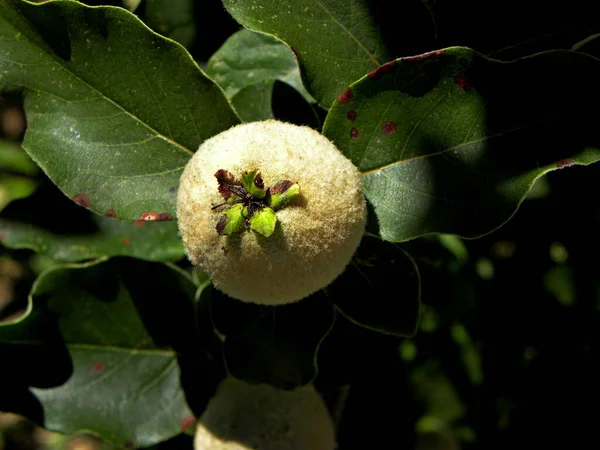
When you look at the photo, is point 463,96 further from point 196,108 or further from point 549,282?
point 549,282

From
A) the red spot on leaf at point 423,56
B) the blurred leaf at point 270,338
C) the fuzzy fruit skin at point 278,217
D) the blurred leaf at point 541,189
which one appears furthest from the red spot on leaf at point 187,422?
the blurred leaf at point 541,189

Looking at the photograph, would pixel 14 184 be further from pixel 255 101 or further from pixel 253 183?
pixel 253 183

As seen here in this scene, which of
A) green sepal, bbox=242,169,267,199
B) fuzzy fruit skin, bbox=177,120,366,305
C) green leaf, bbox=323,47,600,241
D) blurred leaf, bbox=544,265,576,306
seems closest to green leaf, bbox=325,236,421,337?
green leaf, bbox=323,47,600,241

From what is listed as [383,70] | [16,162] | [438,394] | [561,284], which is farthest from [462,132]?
[16,162]

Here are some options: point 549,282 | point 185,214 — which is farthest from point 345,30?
point 549,282

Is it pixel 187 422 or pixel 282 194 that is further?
→ pixel 187 422

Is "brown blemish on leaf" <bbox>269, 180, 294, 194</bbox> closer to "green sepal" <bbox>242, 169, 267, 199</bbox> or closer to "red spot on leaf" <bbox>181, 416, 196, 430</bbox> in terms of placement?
"green sepal" <bbox>242, 169, 267, 199</bbox>
